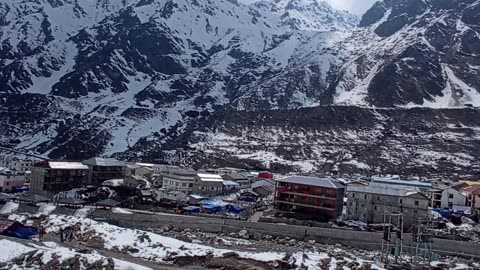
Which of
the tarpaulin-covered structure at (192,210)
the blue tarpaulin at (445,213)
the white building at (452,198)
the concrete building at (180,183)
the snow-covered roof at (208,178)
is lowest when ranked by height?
the tarpaulin-covered structure at (192,210)

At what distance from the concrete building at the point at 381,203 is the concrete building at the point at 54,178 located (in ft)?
131

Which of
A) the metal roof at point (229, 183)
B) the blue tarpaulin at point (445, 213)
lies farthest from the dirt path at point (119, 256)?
the metal roof at point (229, 183)

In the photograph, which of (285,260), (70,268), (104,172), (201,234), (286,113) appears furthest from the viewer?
(286,113)

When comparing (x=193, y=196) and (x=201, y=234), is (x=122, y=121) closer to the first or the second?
(x=193, y=196)

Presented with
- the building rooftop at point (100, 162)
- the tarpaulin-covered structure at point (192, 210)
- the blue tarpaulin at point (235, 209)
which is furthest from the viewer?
the building rooftop at point (100, 162)

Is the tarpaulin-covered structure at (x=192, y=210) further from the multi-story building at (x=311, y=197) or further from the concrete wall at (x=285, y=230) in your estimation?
the multi-story building at (x=311, y=197)

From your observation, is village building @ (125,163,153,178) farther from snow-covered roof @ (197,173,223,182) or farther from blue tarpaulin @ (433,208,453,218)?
blue tarpaulin @ (433,208,453,218)

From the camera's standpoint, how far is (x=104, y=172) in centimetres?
8344

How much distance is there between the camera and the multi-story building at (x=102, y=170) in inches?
3214

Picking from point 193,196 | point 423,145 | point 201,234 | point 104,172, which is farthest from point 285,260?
point 423,145

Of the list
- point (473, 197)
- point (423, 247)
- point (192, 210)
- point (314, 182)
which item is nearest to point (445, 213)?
point (473, 197)

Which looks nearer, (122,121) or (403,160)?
(403,160)

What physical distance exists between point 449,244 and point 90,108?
16575 cm

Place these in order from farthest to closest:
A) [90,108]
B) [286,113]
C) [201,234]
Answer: [90,108], [286,113], [201,234]
